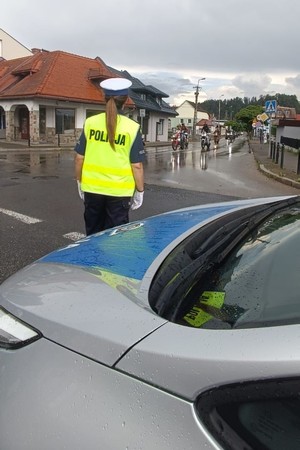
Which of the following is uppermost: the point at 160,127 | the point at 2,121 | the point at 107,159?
the point at 160,127

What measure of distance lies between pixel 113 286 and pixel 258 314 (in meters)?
0.57

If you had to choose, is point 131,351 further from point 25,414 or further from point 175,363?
point 25,414

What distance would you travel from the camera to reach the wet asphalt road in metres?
5.50

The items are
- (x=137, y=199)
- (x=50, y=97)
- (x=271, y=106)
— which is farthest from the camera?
(x=50, y=97)

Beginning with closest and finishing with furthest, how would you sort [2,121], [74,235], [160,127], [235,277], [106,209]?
[235,277]
[106,209]
[74,235]
[2,121]
[160,127]

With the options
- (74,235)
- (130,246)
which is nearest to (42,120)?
(74,235)

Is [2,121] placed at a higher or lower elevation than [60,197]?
higher

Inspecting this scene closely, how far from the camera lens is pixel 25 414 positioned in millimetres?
1338

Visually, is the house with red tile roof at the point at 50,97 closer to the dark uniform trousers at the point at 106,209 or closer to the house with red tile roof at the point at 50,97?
the house with red tile roof at the point at 50,97

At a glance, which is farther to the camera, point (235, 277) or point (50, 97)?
point (50, 97)

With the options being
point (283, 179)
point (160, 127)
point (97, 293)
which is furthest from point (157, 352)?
point (160, 127)

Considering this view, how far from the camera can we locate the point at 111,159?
146 inches

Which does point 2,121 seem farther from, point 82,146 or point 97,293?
point 97,293

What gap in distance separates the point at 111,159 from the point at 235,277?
225cm
